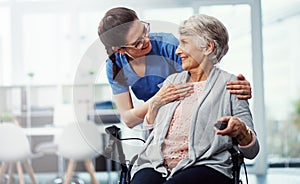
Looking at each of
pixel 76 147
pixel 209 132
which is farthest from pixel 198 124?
pixel 76 147

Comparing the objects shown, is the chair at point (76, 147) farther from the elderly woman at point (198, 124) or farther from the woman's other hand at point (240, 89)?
the woman's other hand at point (240, 89)

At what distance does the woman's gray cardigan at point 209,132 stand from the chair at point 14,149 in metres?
1.04

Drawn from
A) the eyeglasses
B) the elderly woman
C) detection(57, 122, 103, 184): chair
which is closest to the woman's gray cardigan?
the elderly woman

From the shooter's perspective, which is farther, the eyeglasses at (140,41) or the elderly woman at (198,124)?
the eyeglasses at (140,41)

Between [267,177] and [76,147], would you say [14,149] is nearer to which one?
[76,147]

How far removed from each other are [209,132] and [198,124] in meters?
0.05

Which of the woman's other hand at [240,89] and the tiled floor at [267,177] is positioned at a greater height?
the woman's other hand at [240,89]

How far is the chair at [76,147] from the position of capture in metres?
2.61

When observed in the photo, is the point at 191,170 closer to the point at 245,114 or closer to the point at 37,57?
the point at 245,114

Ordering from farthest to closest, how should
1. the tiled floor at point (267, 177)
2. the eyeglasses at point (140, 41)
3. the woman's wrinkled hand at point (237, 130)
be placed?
the tiled floor at point (267, 177)
the eyeglasses at point (140, 41)
the woman's wrinkled hand at point (237, 130)

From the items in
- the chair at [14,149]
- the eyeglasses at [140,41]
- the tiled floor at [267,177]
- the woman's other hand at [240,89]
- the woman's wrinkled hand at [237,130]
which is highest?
the eyeglasses at [140,41]

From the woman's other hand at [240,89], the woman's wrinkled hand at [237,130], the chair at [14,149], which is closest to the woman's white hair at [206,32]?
the woman's other hand at [240,89]

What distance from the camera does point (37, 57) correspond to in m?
2.73

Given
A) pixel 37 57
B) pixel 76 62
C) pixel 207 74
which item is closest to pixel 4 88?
pixel 37 57
